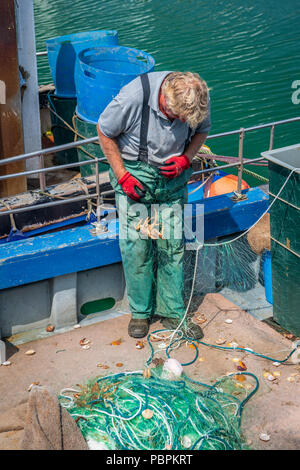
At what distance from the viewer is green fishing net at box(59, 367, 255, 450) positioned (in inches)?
144

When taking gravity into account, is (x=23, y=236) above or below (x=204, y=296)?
above

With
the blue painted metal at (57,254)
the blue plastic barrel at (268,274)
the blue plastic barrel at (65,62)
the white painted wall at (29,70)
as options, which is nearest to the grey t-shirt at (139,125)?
the blue painted metal at (57,254)

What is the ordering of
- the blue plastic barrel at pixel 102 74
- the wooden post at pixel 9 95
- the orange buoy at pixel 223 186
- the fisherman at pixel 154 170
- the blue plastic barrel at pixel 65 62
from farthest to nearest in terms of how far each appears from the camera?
the blue plastic barrel at pixel 65 62, the orange buoy at pixel 223 186, the wooden post at pixel 9 95, the blue plastic barrel at pixel 102 74, the fisherman at pixel 154 170

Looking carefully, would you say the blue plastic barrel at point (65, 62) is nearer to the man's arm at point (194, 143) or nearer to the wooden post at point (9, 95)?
the wooden post at point (9, 95)

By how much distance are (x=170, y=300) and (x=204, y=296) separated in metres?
0.67

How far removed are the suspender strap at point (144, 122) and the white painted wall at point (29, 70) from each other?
357 cm

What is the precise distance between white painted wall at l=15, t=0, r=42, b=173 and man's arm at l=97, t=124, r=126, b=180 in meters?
3.51

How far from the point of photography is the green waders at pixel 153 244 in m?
4.35

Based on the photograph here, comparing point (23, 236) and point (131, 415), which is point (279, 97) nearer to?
point (23, 236)

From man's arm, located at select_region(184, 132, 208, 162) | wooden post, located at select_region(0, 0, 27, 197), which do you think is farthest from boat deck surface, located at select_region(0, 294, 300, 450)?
wooden post, located at select_region(0, 0, 27, 197)

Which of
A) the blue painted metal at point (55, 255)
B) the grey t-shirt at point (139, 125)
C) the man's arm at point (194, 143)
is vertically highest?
the grey t-shirt at point (139, 125)

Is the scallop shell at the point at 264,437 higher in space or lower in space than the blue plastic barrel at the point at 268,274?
lower
